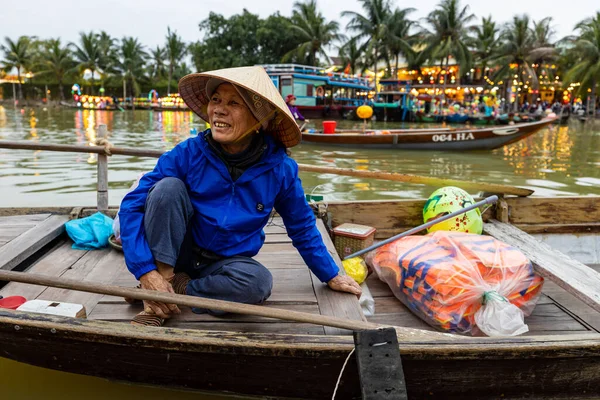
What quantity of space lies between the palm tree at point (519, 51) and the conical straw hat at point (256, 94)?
33636 millimetres

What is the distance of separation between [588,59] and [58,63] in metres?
40.6

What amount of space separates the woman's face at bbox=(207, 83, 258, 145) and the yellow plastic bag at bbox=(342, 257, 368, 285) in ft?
4.48

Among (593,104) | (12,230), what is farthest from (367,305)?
(593,104)

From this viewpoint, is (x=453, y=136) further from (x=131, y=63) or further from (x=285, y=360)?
(x=131, y=63)

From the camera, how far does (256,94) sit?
186 cm

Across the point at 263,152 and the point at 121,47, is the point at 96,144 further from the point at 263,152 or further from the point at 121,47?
the point at 121,47

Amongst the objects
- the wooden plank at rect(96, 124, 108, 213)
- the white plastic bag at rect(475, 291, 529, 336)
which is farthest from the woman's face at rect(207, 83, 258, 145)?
the wooden plank at rect(96, 124, 108, 213)

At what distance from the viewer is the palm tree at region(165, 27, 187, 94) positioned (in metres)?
43.8

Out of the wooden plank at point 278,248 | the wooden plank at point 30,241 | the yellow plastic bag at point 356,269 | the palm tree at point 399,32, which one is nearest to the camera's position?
the wooden plank at point 30,241

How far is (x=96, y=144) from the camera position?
10.9 ft

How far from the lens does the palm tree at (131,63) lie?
42.1m

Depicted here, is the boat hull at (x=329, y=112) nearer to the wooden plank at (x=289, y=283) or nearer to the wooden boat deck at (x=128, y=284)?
the wooden boat deck at (x=128, y=284)

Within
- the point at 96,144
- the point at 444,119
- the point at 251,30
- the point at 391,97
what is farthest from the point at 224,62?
the point at 96,144

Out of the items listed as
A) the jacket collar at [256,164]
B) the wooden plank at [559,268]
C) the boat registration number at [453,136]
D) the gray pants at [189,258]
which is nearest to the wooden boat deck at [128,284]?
the gray pants at [189,258]
